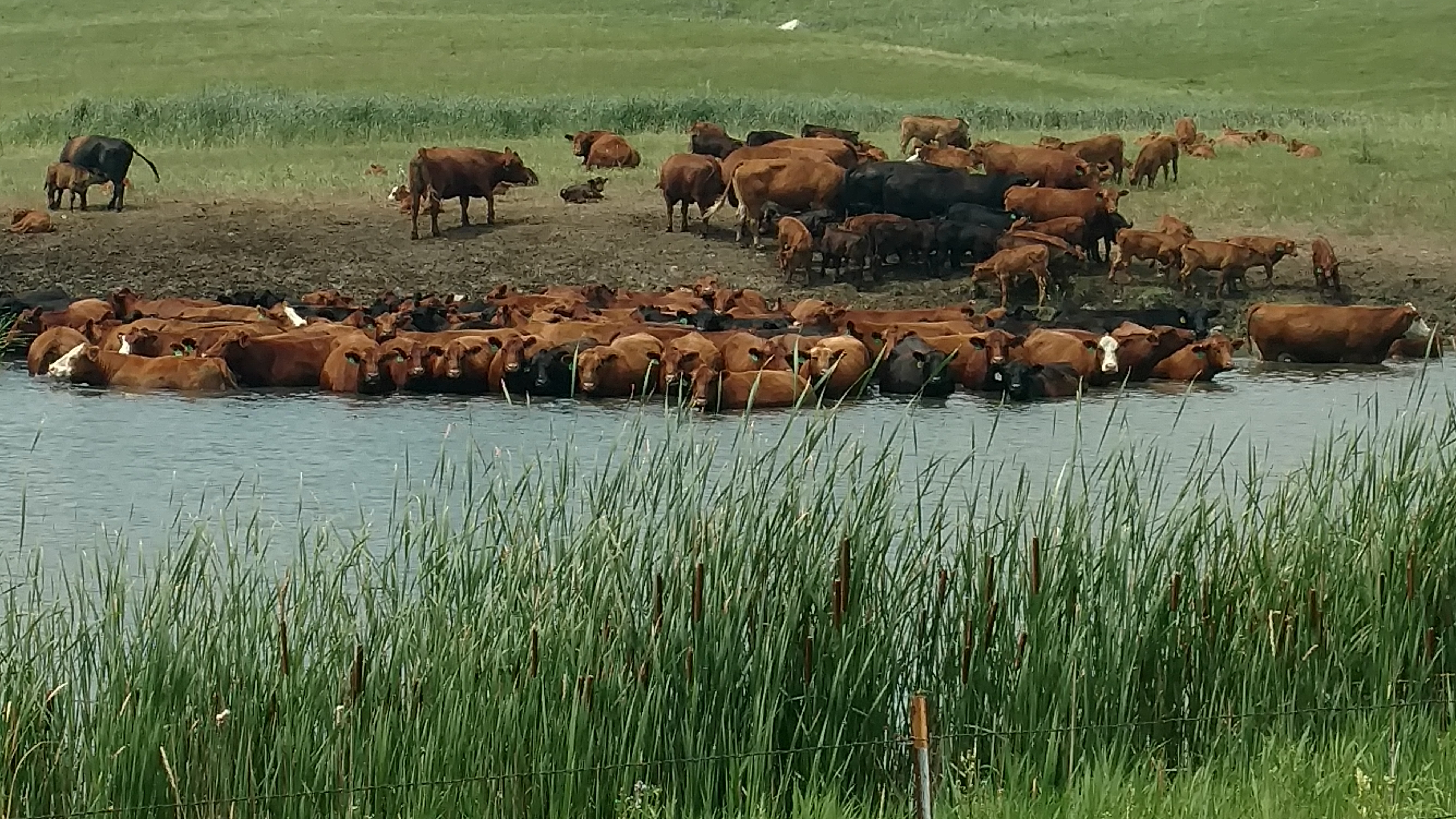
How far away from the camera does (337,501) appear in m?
14.2

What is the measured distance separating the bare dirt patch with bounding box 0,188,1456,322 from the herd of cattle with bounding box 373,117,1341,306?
29cm

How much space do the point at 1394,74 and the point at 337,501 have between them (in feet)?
145

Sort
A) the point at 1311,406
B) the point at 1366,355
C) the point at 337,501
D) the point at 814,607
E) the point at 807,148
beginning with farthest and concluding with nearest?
1. the point at 807,148
2. the point at 1366,355
3. the point at 1311,406
4. the point at 337,501
5. the point at 814,607

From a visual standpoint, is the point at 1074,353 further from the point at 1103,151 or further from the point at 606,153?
the point at 606,153

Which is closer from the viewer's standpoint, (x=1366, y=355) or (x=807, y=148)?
(x=1366, y=355)

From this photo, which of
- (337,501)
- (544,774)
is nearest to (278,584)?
(544,774)

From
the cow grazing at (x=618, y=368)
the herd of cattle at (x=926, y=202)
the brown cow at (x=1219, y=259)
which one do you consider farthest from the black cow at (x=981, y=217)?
the cow grazing at (x=618, y=368)

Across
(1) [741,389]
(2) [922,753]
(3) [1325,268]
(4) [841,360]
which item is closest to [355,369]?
(1) [741,389]

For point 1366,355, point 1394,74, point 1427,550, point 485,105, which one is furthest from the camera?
point 1394,74

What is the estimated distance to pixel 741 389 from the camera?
17859mm

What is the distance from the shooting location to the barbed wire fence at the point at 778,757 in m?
7.02

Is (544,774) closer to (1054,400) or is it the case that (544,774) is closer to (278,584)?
Answer: (278,584)

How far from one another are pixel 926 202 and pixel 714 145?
6257mm

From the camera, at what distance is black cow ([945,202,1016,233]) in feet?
79.5
